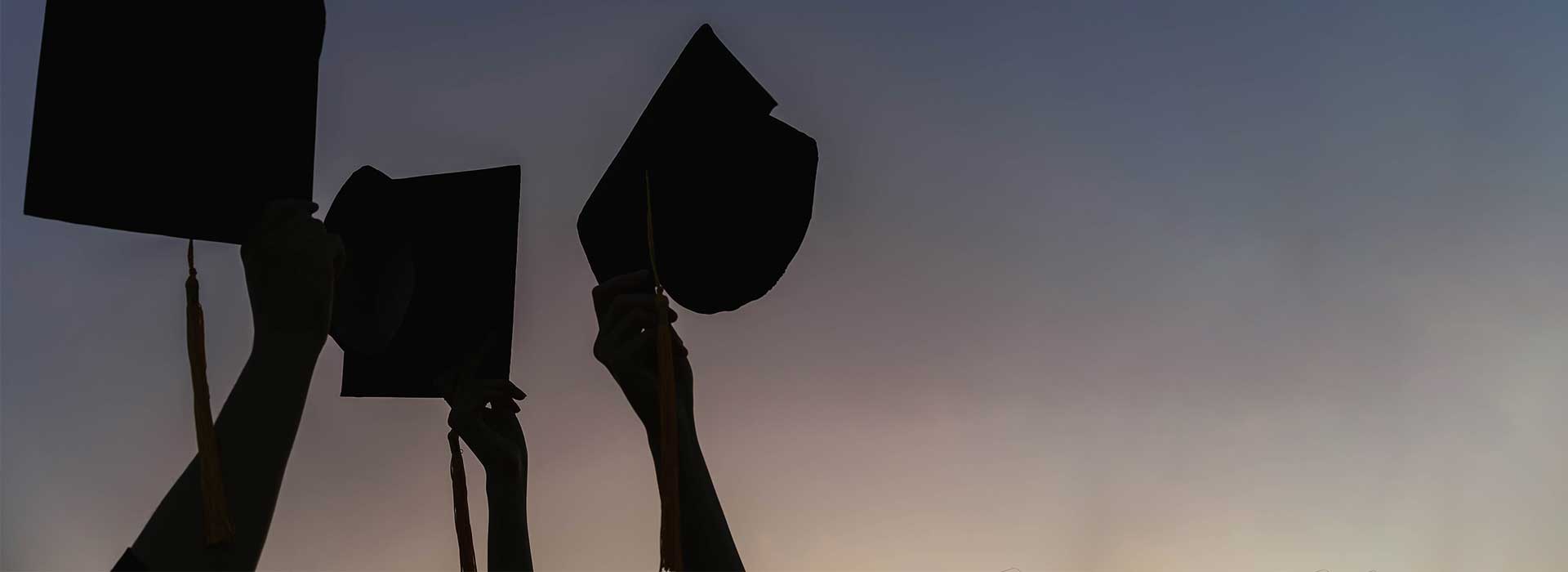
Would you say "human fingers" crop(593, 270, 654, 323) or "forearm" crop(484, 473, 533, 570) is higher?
"human fingers" crop(593, 270, 654, 323)

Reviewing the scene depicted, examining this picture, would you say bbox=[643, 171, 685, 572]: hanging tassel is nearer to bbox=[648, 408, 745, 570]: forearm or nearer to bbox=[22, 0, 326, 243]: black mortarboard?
bbox=[648, 408, 745, 570]: forearm

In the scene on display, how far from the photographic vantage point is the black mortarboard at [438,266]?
778mm

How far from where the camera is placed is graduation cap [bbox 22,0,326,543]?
465 mm

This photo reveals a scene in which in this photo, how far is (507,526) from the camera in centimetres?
76

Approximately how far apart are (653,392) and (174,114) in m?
0.35

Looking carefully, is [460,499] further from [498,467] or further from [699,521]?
[699,521]

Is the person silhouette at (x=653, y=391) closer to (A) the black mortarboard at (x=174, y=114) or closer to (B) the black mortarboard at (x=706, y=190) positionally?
(B) the black mortarboard at (x=706, y=190)

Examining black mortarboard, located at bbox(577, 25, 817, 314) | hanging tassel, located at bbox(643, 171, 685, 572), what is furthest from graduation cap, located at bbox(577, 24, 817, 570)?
hanging tassel, located at bbox(643, 171, 685, 572)

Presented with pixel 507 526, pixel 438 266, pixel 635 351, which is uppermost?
pixel 438 266

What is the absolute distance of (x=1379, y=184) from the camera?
5.22 ft

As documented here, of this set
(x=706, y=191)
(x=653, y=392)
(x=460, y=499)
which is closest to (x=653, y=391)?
(x=653, y=392)

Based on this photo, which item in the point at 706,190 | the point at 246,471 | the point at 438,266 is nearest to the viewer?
the point at 246,471

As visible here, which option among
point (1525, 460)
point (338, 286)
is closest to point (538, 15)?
point (338, 286)

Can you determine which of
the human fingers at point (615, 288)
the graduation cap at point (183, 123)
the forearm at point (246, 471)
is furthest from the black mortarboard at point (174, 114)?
the human fingers at point (615, 288)
